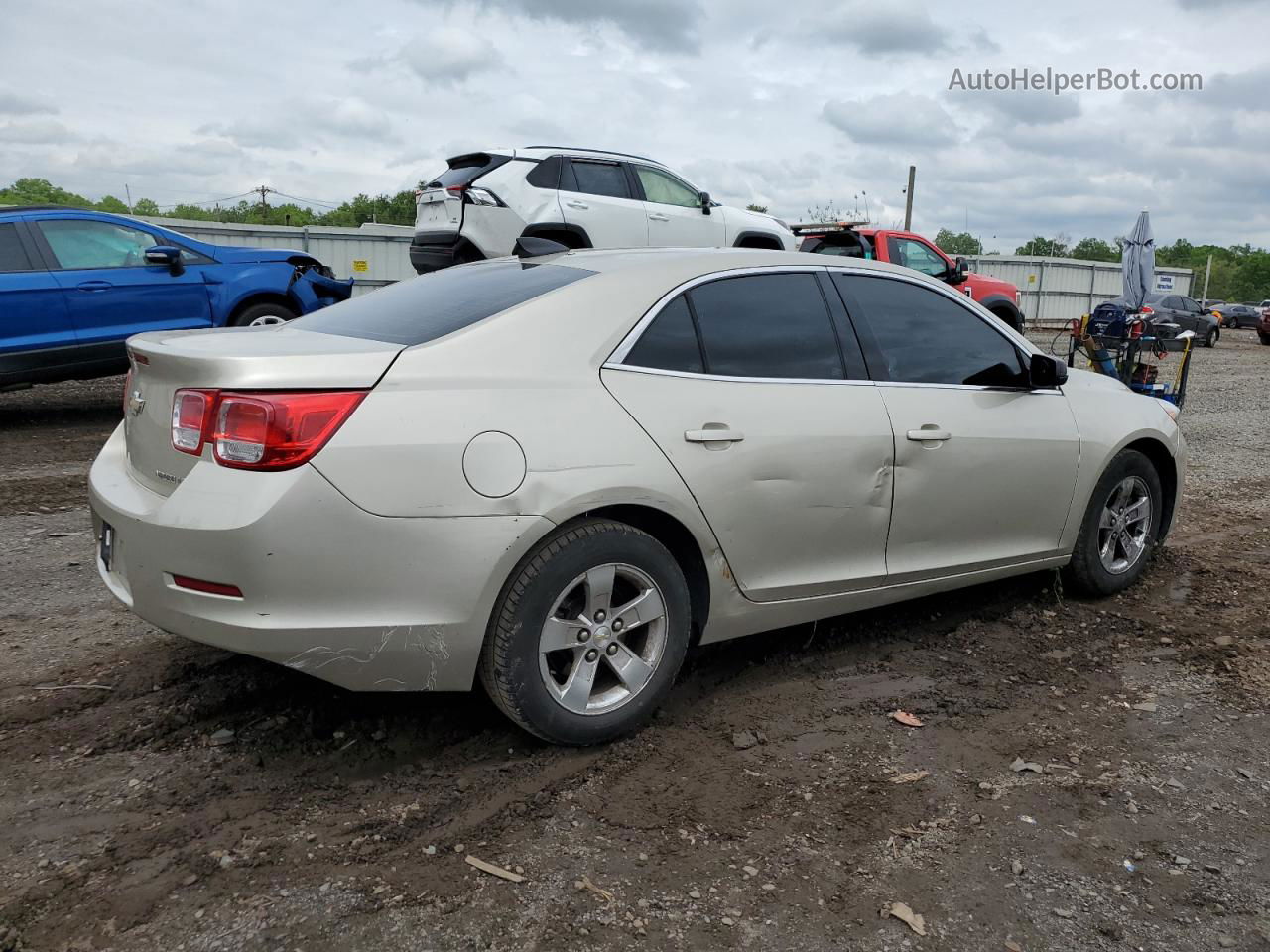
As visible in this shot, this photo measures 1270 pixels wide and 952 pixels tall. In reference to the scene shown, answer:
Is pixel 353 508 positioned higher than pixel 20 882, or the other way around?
pixel 353 508

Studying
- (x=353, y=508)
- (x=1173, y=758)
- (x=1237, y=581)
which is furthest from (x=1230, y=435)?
A: (x=353, y=508)

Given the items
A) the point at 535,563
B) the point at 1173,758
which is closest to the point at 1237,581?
the point at 1173,758

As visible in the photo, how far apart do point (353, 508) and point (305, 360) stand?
437mm

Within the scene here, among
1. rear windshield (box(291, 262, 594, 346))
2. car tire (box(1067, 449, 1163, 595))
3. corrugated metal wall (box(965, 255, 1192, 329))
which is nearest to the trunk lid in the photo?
rear windshield (box(291, 262, 594, 346))

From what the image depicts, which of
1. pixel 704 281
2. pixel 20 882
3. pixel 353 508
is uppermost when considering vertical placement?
pixel 704 281

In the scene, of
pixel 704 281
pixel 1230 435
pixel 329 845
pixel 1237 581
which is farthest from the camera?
pixel 1230 435

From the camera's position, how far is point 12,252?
8219 millimetres

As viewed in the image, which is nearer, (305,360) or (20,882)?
(20,882)

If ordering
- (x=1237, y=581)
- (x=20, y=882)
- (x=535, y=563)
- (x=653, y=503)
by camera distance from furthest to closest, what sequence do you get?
1. (x=1237, y=581)
2. (x=653, y=503)
3. (x=535, y=563)
4. (x=20, y=882)

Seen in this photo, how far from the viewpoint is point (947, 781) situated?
3145mm

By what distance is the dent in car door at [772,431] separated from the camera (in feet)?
10.9

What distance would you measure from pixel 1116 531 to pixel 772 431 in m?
2.32

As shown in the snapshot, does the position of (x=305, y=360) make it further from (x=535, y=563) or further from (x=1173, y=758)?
(x=1173, y=758)

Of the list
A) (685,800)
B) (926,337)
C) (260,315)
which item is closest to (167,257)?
(260,315)
